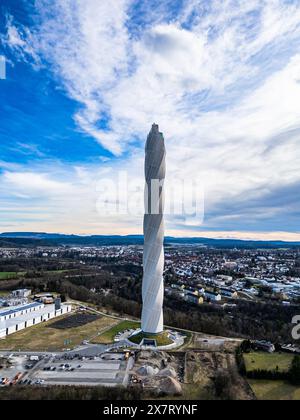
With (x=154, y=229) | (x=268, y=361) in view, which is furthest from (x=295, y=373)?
(x=154, y=229)

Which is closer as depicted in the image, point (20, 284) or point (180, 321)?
point (180, 321)

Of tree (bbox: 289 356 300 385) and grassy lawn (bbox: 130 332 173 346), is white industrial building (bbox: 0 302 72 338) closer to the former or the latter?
grassy lawn (bbox: 130 332 173 346)

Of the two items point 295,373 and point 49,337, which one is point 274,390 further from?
point 49,337

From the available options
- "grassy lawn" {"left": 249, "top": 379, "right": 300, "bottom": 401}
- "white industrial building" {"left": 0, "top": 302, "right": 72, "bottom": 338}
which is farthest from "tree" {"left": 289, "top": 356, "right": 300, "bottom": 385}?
"white industrial building" {"left": 0, "top": 302, "right": 72, "bottom": 338}

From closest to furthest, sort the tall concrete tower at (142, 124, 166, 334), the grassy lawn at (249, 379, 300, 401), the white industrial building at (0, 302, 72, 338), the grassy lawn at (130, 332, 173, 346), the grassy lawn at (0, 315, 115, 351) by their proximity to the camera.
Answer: the grassy lawn at (249, 379, 300, 401)
the grassy lawn at (0, 315, 115, 351)
the grassy lawn at (130, 332, 173, 346)
the tall concrete tower at (142, 124, 166, 334)
the white industrial building at (0, 302, 72, 338)
